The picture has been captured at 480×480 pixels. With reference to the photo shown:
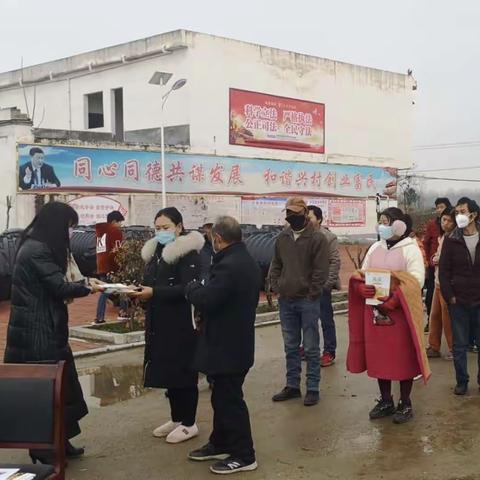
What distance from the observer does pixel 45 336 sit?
4453mm

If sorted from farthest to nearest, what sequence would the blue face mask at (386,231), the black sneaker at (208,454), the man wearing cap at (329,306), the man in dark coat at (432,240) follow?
the man in dark coat at (432,240) < the man wearing cap at (329,306) < the blue face mask at (386,231) < the black sneaker at (208,454)

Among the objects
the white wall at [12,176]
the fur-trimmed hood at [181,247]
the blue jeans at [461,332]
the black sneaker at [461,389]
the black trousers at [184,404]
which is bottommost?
the black sneaker at [461,389]

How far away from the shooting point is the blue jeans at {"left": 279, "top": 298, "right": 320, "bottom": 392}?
19.8 feet

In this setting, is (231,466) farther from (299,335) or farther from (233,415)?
(299,335)

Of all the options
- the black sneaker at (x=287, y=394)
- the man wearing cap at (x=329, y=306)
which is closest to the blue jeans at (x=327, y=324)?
the man wearing cap at (x=329, y=306)

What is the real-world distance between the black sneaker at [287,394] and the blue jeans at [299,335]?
0.13ft

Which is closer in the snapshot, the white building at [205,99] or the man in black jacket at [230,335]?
the man in black jacket at [230,335]

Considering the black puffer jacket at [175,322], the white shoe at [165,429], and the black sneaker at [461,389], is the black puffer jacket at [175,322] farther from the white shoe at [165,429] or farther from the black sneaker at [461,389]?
the black sneaker at [461,389]

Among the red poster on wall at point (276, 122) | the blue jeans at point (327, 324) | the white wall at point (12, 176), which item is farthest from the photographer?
the red poster on wall at point (276, 122)

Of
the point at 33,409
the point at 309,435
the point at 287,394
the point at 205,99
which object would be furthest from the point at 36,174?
the point at 33,409

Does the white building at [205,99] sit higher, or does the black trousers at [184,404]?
the white building at [205,99]

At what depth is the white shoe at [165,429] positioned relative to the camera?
17.1ft

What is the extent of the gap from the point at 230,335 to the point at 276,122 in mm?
22932

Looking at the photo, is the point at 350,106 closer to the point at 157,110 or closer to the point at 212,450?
the point at 157,110
